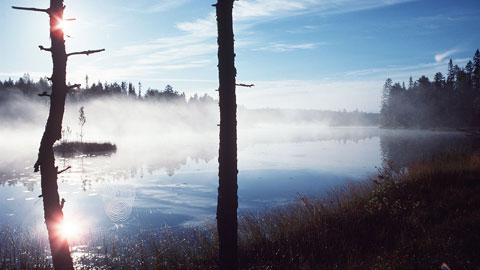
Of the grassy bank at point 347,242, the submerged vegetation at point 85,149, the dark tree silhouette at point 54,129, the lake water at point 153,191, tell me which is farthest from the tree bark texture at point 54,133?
the submerged vegetation at point 85,149

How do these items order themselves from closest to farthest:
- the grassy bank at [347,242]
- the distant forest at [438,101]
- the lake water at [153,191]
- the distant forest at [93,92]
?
the grassy bank at [347,242] < the lake water at [153,191] < the distant forest at [438,101] < the distant forest at [93,92]

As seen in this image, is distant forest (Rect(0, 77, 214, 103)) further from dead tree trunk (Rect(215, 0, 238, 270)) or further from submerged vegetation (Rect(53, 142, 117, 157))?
dead tree trunk (Rect(215, 0, 238, 270))

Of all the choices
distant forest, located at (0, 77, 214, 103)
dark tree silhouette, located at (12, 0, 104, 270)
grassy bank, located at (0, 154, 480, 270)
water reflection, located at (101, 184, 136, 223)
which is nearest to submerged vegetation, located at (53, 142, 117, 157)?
water reflection, located at (101, 184, 136, 223)

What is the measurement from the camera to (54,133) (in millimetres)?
5516

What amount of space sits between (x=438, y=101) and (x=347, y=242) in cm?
10981

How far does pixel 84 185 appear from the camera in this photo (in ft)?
72.6

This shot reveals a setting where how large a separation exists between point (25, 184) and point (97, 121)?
11145 cm

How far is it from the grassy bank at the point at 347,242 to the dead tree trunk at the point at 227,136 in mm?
1484

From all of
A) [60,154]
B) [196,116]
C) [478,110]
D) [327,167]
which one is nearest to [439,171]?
[327,167]

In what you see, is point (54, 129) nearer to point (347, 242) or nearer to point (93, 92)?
point (347, 242)

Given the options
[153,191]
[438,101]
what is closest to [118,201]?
[153,191]

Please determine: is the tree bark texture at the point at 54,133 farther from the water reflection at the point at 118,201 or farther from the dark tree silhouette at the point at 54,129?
the water reflection at the point at 118,201

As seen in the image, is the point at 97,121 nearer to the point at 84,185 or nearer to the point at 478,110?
the point at 84,185

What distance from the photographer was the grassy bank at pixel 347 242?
6711 millimetres
